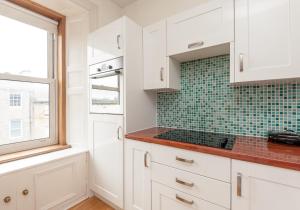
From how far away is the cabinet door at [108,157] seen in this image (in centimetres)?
163

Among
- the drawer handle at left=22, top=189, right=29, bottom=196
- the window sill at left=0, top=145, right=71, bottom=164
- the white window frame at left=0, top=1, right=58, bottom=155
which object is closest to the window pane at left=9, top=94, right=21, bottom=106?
the white window frame at left=0, top=1, right=58, bottom=155

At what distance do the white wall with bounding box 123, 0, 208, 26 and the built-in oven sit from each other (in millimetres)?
849

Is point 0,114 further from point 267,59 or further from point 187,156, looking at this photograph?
point 267,59

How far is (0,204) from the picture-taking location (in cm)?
129

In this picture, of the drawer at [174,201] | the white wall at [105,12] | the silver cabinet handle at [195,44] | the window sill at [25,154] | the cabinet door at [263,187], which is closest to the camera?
the cabinet door at [263,187]

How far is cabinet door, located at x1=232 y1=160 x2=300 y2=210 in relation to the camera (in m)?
0.83

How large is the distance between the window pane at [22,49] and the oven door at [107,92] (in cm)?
77

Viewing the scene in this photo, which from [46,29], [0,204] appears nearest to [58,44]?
[46,29]

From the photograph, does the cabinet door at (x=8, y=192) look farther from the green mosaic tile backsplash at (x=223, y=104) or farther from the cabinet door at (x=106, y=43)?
the green mosaic tile backsplash at (x=223, y=104)

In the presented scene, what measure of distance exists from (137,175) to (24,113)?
5.02 ft

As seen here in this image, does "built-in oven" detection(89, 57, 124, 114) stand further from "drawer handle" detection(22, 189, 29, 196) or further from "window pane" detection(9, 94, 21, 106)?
"drawer handle" detection(22, 189, 29, 196)

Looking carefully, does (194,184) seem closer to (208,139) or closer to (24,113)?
(208,139)

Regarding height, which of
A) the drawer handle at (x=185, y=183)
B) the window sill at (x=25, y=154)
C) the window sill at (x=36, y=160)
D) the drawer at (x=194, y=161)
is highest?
the drawer at (x=194, y=161)

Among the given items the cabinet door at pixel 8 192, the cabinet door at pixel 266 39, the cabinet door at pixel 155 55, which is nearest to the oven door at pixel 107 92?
the cabinet door at pixel 155 55
